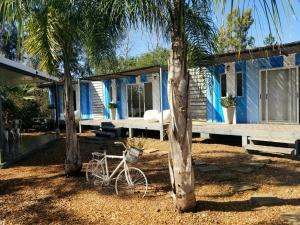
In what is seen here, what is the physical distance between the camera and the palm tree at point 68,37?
6593 mm

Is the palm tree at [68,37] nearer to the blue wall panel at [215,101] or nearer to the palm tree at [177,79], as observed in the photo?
the palm tree at [177,79]

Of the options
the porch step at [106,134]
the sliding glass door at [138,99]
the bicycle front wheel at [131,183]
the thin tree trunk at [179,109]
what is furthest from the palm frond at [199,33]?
the sliding glass door at [138,99]

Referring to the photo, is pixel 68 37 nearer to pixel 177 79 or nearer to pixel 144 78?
pixel 177 79

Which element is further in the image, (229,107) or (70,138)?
(229,107)

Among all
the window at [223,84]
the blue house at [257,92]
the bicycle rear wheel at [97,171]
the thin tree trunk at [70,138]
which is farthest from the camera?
the window at [223,84]

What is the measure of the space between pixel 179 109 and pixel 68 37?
3580 mm

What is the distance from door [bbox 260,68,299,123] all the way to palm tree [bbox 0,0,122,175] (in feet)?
23.9

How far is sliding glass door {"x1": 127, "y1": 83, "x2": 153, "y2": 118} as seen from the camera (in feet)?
60.2

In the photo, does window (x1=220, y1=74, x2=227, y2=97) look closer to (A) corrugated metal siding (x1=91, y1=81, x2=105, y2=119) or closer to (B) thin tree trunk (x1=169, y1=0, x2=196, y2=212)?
(B) thin tree trunk (x1=169, y1=0, x2=196, y2=212)

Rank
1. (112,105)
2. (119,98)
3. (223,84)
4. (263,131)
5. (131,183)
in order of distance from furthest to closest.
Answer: (119,98)
(112,105)
(223,84)
(263,131)
(131,183)

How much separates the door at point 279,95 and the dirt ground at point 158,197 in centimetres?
364

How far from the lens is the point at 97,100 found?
22.6 metres

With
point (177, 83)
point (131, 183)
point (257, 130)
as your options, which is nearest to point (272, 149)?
point (257, 130)

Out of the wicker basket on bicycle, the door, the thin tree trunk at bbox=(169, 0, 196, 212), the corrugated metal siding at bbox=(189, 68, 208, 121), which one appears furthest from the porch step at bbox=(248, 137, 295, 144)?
the thin tree trunk at bbox=(169, 0, 196, 212)
